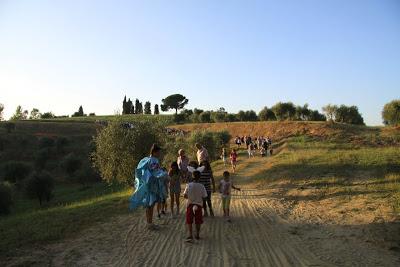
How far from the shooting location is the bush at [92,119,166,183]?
26938 mm

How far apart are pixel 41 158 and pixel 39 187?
21.6m

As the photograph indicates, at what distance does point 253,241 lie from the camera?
11.6 m

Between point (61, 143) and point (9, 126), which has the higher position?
point (9, 126)

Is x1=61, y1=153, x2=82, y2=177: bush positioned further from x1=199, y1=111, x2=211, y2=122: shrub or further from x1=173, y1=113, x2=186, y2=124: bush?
x1=173, y1=113, x2=186, y2=124: bush

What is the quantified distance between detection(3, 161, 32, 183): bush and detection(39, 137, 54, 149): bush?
15368mm

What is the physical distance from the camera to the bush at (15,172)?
186ft

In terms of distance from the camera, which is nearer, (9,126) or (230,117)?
(9,126)

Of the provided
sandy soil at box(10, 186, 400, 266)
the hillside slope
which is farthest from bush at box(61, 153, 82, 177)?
sandy soil at box(10, 186, 400, 266)

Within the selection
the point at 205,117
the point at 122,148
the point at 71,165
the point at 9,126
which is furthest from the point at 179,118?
Result: the point at 122,148

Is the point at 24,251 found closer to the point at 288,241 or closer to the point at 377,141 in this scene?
the point at 288,241

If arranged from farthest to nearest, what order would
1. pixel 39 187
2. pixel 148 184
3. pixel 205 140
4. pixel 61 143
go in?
pixel 61 143 < pixel 39 187 < pixel 205 140 < pixel 148 184

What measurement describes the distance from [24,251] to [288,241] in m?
6.88

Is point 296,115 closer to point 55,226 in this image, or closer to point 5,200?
point 5,200

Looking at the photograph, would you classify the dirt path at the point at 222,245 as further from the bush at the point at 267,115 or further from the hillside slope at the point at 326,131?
the bush at the point at 267,115
